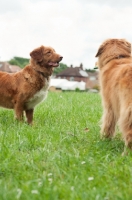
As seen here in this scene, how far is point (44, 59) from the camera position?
7.60 meters

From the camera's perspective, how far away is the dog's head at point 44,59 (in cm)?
759

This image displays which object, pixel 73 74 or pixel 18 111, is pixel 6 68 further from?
pixel 18 111

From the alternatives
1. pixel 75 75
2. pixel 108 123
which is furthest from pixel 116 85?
pixel 75 75

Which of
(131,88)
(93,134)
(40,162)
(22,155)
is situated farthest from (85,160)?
(93,134)

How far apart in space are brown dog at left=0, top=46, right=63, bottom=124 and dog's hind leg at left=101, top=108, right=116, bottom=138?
89.3 inches

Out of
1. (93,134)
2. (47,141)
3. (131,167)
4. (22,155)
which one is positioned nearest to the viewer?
(131,167)

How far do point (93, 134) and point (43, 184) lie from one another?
317 cm

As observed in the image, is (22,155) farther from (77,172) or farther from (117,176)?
(117,176)

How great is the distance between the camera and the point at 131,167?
3781mm

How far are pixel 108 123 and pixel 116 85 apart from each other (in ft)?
3.17

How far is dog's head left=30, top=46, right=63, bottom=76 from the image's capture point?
7.59 m

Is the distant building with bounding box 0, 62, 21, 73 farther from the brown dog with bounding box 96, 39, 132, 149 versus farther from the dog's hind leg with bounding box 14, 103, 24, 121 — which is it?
the brown dog with bounding box 96, 39, 132, 149

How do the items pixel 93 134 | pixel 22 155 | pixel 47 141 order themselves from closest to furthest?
1. pixel 22 155
2. pixel 47 141
3. pixel 93 134

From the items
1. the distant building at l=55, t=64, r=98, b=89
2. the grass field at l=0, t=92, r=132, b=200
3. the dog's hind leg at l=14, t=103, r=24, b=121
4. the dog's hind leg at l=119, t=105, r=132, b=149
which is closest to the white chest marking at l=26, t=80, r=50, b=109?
the dog's hind leg at l=14, t=103, r=24, b=121
